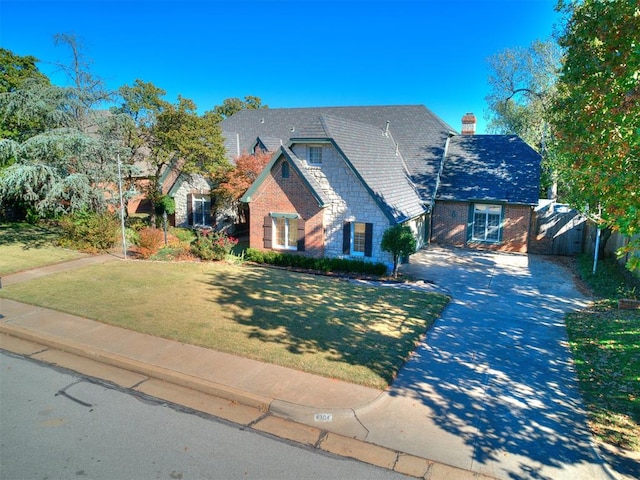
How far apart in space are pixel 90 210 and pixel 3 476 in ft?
54.0

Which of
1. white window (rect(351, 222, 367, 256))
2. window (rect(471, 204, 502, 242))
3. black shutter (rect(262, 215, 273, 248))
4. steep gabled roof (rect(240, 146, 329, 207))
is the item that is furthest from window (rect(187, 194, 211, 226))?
window (rect(471, 204, 502, 242))

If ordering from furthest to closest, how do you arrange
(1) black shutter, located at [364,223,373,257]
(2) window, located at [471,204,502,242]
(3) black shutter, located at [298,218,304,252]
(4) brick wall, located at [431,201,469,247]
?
(4) brick wall, located at [431,201,469,247]
(2) window, located at [471,204,502,242]
(3) black shutter, located at [298,218,304,252]
(1) black shutter, located at [364,223,373,257]

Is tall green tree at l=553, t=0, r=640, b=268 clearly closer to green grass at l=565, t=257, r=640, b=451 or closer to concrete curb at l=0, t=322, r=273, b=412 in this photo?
green grass at l=565, t=257, r=640, b=451

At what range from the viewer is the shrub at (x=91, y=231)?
1920 centimetres

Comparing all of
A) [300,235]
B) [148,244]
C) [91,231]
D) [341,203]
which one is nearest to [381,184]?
[341,203]

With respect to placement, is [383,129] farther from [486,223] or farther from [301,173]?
[301,173]

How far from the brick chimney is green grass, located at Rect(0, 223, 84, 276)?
79.9 ft

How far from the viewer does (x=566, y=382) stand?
8.27 meters

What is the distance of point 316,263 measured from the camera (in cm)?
1750

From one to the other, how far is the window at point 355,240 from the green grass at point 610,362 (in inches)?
314

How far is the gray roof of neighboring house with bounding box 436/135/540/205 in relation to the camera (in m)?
22.2

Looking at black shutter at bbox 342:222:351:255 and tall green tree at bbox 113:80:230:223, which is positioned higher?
tall green tree at bbox 113:80:230:223

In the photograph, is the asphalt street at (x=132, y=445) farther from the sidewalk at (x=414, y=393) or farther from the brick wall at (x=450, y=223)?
the brick wall at (x=450, y=223)

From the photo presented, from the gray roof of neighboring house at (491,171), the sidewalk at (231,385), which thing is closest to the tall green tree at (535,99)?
the gray roof of neighboring house at (491,171)
